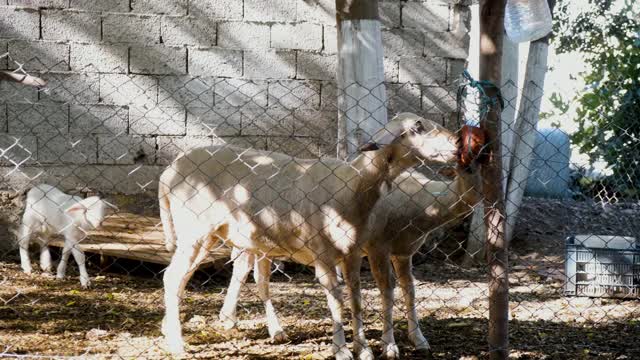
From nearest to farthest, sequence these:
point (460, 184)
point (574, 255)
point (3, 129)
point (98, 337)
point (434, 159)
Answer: point (434, 159)
point (460, 184)
point (98, 337)
point (574, 255)
point (3, 129)

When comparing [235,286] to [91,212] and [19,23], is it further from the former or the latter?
[19,23]

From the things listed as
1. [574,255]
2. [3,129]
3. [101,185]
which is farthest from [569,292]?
[3,129]

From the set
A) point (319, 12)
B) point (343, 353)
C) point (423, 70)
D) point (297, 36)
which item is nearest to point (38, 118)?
Answer: point (297, 36)

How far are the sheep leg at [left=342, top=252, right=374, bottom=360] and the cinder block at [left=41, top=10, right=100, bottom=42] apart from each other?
4.26 metres

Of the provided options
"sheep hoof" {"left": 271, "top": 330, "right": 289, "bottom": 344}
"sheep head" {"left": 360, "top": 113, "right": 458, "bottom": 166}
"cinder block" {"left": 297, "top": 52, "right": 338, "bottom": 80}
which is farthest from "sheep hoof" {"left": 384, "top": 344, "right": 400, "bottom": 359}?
"cinder block" {"left": 297, "top": 52, "right": 338, "bottom": 80}

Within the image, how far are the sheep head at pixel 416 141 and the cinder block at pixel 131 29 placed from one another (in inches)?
158

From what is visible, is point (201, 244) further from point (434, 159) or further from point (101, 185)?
point (101, 185)

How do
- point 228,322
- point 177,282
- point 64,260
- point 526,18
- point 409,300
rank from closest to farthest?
point 526,18, point 177,282, point 409,300, point 228,322, point 64,260

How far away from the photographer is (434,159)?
4.70 m

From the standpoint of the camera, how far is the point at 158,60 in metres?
8.15

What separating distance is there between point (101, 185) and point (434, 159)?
4.48 meters

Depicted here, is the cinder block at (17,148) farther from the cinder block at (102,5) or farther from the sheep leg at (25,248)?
the cinder block at (102,5)

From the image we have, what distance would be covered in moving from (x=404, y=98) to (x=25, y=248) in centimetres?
405

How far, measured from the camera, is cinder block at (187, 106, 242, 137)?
819cm
